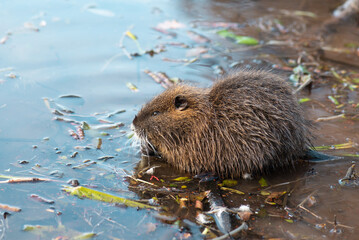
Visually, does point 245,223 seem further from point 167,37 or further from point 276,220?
point 167,37

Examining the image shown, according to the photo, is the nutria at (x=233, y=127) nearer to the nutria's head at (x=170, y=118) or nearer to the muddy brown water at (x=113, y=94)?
the nutria's head at (x=170, y=118)

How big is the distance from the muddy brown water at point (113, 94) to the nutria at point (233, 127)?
0.20 m

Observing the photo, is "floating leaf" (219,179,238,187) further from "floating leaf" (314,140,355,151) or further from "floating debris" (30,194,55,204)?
"floating debris" (30,194,55,204)

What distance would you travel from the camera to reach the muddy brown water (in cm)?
337

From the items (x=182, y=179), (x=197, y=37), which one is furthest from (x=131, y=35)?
(x=182, y=179)

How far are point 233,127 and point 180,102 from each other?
612 mm

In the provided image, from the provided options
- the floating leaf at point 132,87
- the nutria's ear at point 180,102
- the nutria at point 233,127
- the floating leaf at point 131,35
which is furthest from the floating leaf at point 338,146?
the floating leaf at point 131,35

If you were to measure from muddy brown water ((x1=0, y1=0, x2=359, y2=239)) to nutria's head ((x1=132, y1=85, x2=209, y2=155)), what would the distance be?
8.7 inches

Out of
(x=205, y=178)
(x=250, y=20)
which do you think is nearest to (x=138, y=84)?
(x=205, y=178)

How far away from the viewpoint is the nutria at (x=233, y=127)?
12.6 feet

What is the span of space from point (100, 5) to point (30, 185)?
4831mm

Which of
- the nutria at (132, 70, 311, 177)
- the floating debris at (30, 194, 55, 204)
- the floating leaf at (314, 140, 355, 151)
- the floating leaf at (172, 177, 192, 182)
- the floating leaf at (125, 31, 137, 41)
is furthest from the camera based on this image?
the floating leaf at (125, 31, 137, 41)

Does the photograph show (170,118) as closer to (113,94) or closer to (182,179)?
(182,179)

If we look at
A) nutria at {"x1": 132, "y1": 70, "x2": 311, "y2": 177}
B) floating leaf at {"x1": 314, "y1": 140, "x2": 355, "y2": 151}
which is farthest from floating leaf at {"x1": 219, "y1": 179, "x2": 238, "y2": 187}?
floating leaf at {"x1": 314, "y1": 140, "x2": 355, "y2": 151}
